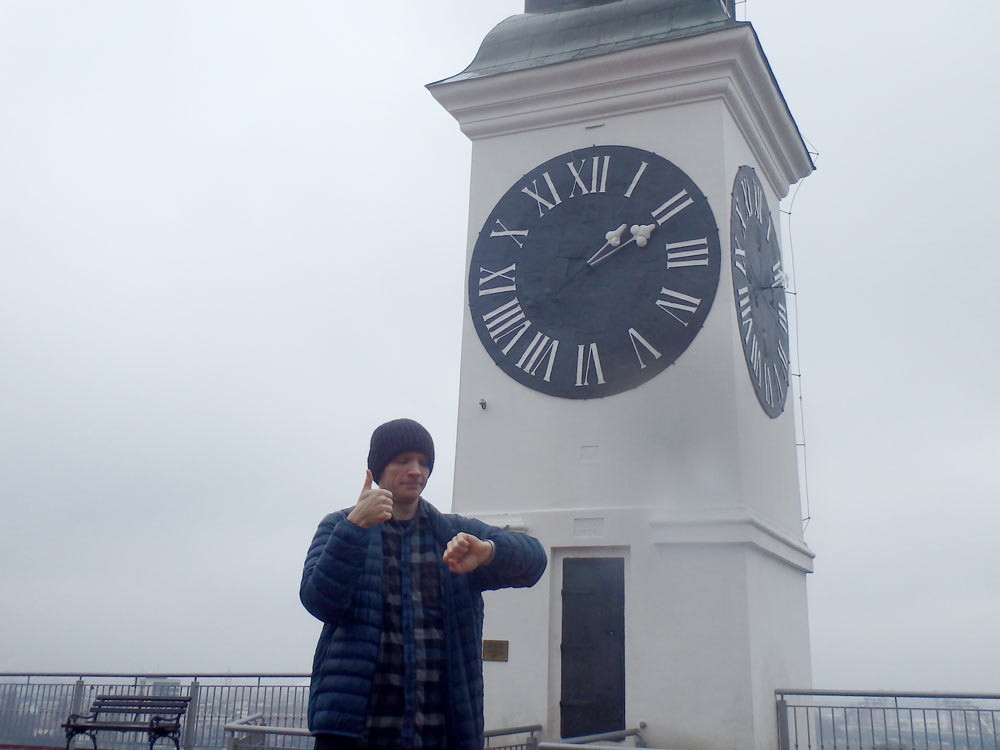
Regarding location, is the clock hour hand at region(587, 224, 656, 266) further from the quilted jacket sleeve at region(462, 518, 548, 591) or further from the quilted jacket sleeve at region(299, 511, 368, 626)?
the quilted jacket sleeve at region(299, 511, 368, 626)

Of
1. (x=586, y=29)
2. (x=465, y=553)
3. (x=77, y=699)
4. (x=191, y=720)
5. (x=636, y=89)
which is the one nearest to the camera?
(x=465, y=553)

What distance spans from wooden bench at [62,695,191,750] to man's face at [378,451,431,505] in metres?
6.50

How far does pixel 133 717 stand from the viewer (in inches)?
355

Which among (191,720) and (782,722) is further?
(191,720)

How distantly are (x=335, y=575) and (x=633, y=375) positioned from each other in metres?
5.81

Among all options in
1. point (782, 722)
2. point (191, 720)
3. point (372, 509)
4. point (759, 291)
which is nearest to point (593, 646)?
point (782, 722)

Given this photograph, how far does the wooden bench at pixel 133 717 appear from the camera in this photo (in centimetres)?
836

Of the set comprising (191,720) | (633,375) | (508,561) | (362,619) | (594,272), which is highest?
(594,272)

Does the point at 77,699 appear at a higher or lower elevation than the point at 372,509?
lower

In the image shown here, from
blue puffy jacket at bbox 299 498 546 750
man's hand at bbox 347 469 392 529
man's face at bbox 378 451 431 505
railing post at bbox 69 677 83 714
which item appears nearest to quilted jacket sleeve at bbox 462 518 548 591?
blue puffy jacket at bbox 299 498 546 750

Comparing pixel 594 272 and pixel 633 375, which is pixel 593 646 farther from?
pixel 594 272

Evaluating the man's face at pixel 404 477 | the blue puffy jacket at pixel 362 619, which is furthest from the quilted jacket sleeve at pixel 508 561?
the man's face at pixel 404 477

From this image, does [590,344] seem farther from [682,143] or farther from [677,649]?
[677,649]

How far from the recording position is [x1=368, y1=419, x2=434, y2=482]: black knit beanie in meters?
2.73
